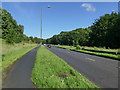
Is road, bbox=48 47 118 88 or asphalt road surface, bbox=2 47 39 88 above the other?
asphalt road surface, bbox=2 47 39 88

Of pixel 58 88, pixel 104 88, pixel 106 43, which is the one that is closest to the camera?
pixel 58 88

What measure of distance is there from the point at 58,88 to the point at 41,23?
30.3 metres

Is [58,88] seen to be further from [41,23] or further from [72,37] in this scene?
[72,37]

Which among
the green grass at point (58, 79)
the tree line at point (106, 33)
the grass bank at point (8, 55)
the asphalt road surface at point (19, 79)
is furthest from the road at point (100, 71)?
the tree line at point (106, 33)

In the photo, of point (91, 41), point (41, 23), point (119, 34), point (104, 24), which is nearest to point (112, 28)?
point (119, 34)

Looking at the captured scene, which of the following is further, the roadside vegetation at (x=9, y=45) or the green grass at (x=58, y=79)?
the roadside vegetation at (x=9, y=45)

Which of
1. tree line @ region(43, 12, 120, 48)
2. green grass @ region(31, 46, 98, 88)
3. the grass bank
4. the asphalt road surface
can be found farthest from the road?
tree line @ region(43, 12, 120, 48)

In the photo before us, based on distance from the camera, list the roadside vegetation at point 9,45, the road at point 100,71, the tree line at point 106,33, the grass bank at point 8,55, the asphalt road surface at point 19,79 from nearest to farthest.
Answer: the asphalt road surface at point 19,79 → the road at point 100,71 → the grass bank at point 8,55 → the roadside vegetation at point 9,45 → the tree line at point 106,33

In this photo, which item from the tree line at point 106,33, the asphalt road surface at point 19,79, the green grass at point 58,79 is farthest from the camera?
the tree line at point 106,33

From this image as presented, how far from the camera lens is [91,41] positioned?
5681 cm

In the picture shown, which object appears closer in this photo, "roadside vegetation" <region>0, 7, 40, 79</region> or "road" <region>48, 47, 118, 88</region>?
"road" <region>48, 47, 118, 88</region>

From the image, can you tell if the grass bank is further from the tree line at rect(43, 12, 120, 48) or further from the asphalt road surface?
the tree line at rect(43, 12, 120, 48)

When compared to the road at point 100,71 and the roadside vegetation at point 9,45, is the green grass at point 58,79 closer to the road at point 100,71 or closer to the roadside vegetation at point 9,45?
the road at point 100,71

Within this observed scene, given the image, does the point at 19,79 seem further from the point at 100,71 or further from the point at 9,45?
the point at 9,45
